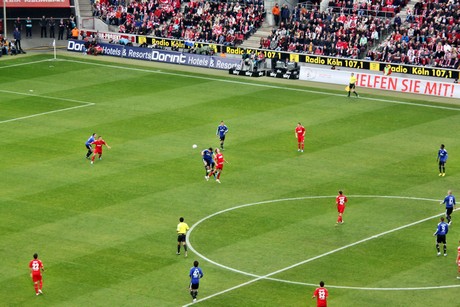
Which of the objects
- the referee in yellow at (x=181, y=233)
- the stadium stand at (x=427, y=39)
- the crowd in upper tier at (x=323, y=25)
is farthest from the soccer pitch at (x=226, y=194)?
the crowd in upper tier at (x=323, y=25)

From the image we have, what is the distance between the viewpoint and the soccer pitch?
39562 mm

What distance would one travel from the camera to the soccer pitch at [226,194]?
1558 inches

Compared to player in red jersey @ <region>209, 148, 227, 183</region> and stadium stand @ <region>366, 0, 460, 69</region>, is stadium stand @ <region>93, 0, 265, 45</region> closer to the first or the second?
stadium stand @ <region>366, 0, 460, 69</region>

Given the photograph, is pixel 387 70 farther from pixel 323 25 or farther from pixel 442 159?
pixel 442 159

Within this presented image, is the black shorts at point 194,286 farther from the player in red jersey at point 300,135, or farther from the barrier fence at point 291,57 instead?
the barrier fence at point 291,57

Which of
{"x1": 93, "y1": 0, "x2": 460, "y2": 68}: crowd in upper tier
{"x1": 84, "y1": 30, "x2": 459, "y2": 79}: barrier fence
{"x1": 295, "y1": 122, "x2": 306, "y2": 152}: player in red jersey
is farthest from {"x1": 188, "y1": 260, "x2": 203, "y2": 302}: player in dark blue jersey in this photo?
{"x1": 93, "y1": 0, "x2": 460, "y2": 68}: crowd in upper tier

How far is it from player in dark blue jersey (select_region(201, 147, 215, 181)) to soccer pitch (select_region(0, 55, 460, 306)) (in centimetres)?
84

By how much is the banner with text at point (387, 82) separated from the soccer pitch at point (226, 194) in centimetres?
177

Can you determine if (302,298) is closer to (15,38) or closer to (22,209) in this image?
(22,209)

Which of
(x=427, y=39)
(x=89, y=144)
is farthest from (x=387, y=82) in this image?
(x=89, y=144)

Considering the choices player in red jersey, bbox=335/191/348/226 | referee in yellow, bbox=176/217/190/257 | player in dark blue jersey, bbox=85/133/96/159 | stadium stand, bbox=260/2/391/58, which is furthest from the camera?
stadium stand, bbox=260/2/391/58

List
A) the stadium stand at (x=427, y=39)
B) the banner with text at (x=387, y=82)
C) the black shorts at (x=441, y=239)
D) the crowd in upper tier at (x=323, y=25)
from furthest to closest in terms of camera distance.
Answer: the crowd in upper tier at (x=323, y=25)
the stadium stand at (x=427, y=39)
the banner with text at (x=387, y=82)
the black shorts at (x=441, y=239)

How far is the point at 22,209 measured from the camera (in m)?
48.2

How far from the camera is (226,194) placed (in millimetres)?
51219
